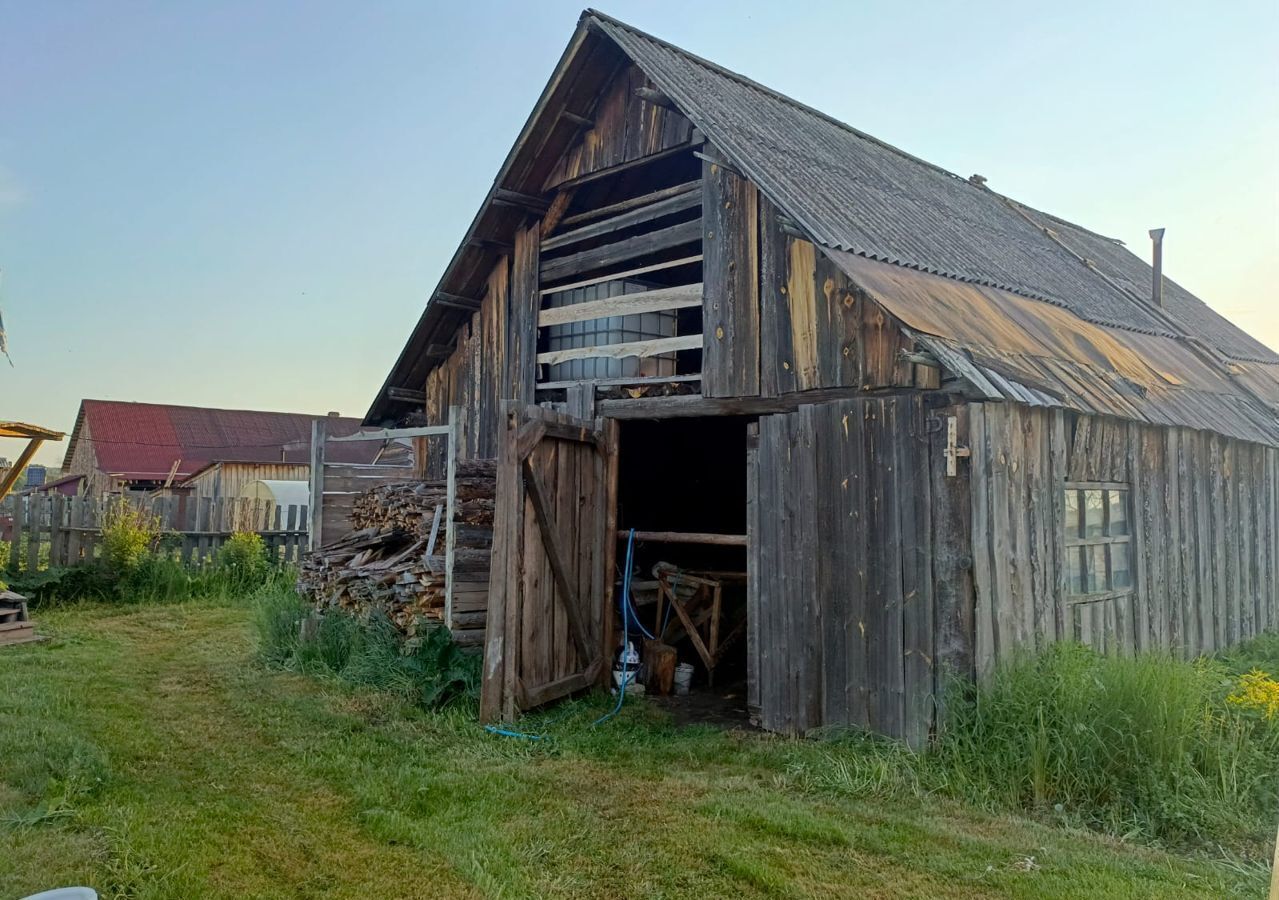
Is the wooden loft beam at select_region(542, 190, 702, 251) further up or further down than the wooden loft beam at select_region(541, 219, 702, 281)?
further up

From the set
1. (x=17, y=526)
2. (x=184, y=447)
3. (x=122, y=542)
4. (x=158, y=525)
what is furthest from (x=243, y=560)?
(x=184, y=447)

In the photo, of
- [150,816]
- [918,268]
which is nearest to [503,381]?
[918,268]

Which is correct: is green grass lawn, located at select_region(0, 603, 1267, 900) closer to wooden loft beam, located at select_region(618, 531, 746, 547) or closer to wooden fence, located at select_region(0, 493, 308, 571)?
wooden loft beam, located at select_region(618, 531, 746, 547)

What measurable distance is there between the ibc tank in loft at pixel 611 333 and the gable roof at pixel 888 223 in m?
1.38

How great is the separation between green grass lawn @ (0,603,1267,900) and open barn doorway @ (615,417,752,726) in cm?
117

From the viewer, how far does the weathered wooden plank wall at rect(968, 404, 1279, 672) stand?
6.33 m

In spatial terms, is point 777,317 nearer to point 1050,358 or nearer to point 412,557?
point 1050,358

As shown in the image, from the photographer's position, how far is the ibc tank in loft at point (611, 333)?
8.88 meters

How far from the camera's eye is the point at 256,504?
16.5 m

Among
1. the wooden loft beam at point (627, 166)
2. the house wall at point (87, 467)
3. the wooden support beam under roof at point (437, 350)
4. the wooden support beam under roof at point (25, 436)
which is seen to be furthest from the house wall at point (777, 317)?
Result: the house wall at point (87, 467)

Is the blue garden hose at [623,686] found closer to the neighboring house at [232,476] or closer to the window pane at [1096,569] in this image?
the window pane at [1096,569]


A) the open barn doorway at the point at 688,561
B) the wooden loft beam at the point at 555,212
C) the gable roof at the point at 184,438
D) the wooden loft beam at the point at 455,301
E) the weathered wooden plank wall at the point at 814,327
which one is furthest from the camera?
the gable roof at the point at 184,438

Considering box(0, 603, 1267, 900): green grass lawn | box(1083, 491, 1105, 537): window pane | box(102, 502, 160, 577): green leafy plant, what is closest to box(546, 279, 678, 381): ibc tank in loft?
box(0, 603, 1267, 900): green grass lawn

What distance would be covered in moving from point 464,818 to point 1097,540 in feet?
Result: 17.9
